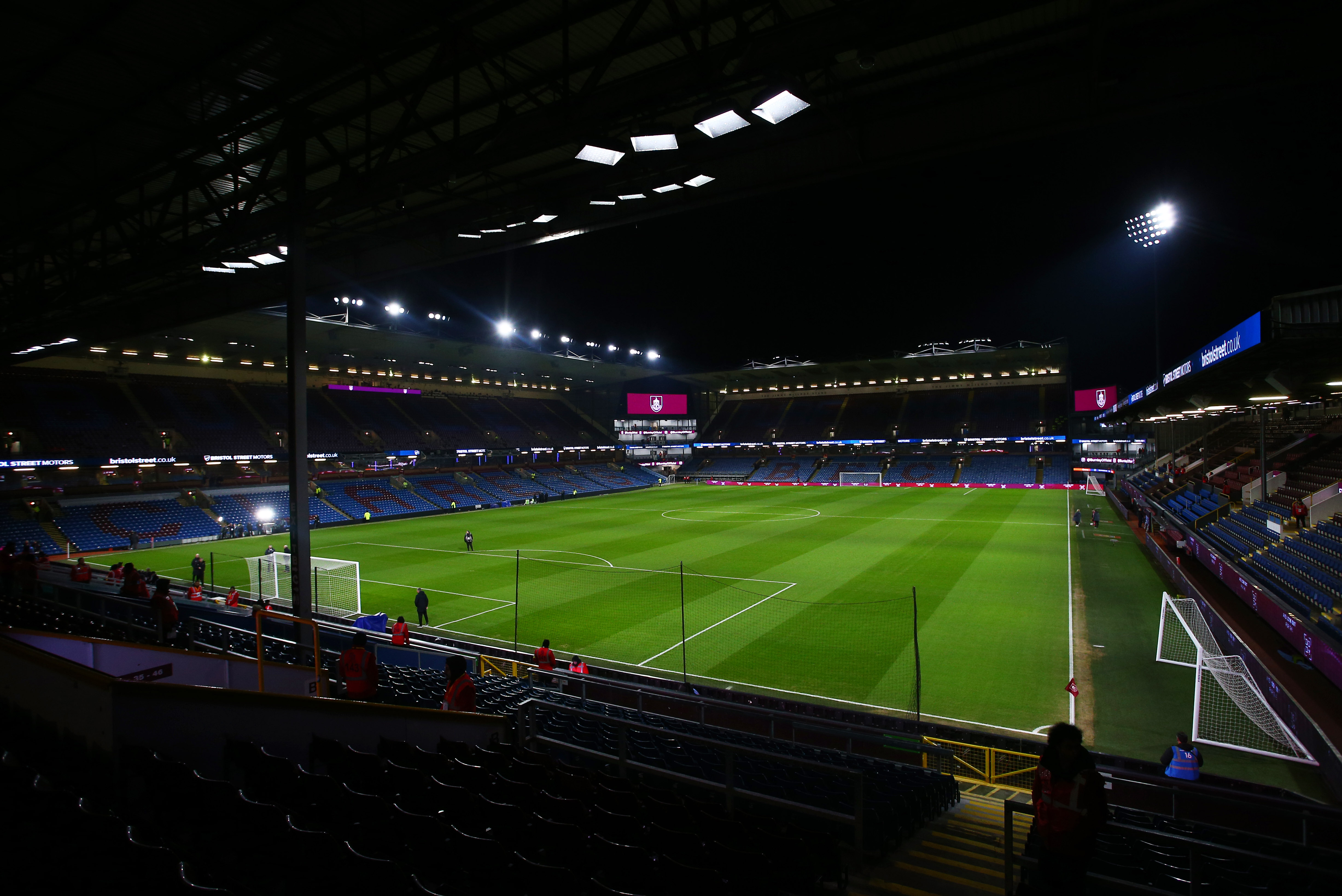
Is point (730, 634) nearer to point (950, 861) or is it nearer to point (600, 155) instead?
point (950, 861)

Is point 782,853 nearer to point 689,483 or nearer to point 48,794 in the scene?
point 48,794

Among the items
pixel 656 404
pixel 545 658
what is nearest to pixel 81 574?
pixel 545 658

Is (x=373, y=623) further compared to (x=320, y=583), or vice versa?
(x=320, y=583)

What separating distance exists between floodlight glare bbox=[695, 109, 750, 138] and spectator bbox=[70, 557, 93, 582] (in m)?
19.4

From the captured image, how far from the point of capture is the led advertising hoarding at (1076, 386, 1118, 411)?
2122 inches

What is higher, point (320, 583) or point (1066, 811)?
point (1066, 811)

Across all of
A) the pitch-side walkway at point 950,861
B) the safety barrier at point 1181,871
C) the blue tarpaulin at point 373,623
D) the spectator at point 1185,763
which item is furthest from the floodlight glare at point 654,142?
the blue tarpaulin at point 373,623

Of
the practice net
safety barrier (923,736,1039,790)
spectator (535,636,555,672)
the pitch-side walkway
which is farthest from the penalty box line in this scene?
the pitch-side walkway

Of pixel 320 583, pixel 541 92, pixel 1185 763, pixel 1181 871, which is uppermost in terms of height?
pixel 541 92

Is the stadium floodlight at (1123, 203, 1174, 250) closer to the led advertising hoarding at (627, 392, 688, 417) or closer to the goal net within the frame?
the goal net

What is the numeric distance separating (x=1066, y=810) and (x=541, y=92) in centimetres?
857

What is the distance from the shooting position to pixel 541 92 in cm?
779

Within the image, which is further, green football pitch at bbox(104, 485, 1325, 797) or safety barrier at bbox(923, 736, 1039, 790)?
green football pitch at bbox(104, 485, 1325, 797)

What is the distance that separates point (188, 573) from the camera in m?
25.1
